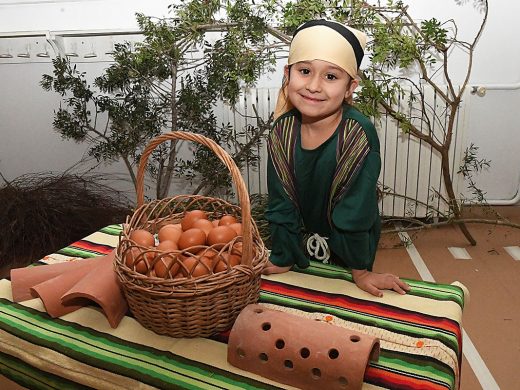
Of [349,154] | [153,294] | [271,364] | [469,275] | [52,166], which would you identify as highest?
[349,154]

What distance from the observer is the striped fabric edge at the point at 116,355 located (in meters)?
0.96

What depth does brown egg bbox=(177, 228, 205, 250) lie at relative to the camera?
1.08 m

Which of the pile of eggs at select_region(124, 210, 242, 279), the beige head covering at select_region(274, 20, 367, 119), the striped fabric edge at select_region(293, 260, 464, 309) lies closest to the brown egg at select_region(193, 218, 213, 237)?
the pile of eggs at select_region(124, 210, 242, 279)

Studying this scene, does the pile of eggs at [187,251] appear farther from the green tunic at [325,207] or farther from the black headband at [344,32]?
the black headband at [344,32]

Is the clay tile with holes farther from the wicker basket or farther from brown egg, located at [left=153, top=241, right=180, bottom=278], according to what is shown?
brown egg, located at [left=153, top=241, right=180, bottom=278]

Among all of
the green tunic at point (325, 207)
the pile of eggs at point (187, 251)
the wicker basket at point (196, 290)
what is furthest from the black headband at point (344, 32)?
the pile of eggs at point (187, 251)

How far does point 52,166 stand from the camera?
311 centimetres

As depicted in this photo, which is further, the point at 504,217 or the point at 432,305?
the point at 504,217

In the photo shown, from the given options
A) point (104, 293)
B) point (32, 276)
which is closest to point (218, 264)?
point (104, 293)

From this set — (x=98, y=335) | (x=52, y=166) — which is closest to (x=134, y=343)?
(x=98, y=335)

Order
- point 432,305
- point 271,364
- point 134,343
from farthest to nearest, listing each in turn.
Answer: point 432,305
point 134,343
point 271,364

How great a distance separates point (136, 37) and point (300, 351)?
2.22 meters

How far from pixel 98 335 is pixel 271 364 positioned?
1.29 feet

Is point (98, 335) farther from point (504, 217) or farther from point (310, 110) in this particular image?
point (504, 217)
